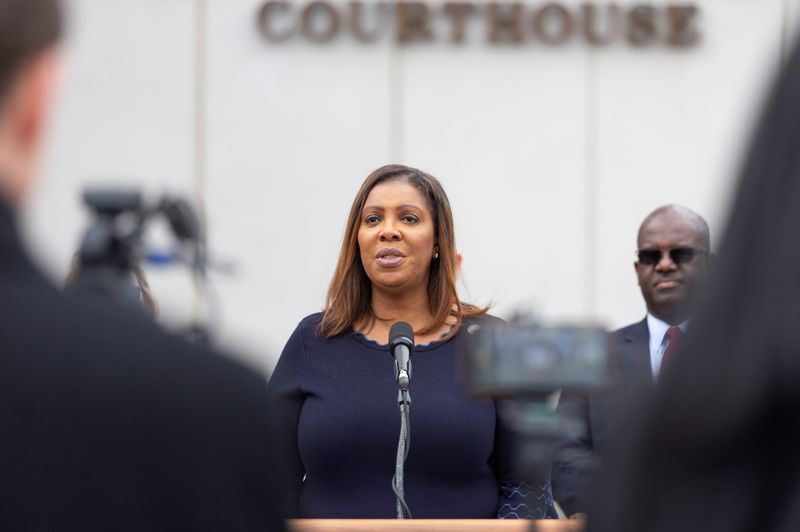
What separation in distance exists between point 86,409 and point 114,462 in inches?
2.7

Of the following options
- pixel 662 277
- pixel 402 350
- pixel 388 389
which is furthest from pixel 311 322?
pixel 662 277

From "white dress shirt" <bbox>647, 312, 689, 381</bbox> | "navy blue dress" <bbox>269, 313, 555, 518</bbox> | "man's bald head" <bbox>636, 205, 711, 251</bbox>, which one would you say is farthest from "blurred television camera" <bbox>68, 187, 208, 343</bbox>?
"man's bald head" <bbox>636, 205, 711, 251</bbox>

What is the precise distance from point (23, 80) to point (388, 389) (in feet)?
11.9

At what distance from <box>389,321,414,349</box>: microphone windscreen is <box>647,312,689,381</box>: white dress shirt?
1.65m

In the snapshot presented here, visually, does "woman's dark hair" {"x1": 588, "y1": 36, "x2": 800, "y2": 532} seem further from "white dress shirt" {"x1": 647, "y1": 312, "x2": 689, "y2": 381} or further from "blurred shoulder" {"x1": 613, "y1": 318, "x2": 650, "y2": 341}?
"blurred shoulder" {"x1": 613, "y1": 318, "x2": 650, "y2": 341}

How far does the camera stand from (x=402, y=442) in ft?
15.5

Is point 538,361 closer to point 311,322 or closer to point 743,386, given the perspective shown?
point 743,386

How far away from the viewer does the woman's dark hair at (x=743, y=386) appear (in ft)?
4.74

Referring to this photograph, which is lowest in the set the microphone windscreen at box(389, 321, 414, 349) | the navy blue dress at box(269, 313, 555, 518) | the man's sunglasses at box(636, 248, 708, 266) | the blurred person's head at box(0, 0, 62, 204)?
the navy blue dress at box(269, 313, 555, 518)

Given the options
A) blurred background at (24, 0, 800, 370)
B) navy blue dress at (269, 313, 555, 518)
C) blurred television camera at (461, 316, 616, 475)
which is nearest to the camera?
blurred television camera at (461, 316, 616, 475)

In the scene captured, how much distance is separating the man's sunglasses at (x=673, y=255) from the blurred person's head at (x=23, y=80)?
5.11m

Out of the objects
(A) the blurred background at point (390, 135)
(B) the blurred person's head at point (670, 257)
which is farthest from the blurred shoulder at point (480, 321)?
(A) the blurred background at point (390, 135)

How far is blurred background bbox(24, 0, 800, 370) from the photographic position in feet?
32.9

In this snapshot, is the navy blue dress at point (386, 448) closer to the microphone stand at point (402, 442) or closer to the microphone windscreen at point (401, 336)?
the microphone stand at point (402, 442)
